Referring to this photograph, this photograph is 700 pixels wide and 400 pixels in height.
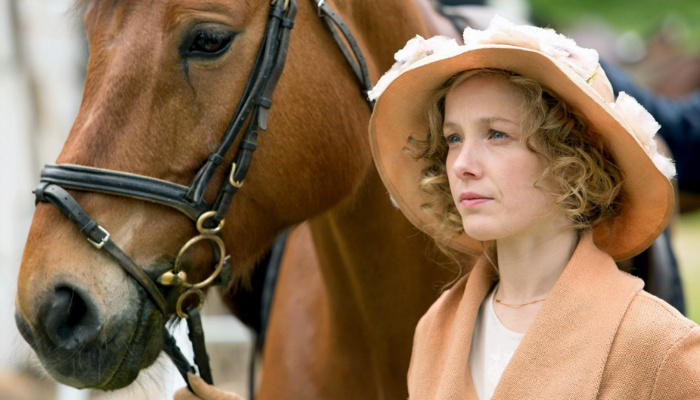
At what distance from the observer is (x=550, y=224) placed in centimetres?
166

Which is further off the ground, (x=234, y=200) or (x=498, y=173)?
(x=498, y=173)

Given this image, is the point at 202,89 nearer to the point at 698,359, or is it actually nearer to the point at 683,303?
the point at 698,359

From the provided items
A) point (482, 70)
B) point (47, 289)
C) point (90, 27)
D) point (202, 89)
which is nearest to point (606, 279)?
point (482, 70)

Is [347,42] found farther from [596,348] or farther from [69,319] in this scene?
[596,348]

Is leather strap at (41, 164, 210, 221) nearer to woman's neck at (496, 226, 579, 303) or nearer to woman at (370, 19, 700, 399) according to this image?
woman at (370, 19, 700, 399)

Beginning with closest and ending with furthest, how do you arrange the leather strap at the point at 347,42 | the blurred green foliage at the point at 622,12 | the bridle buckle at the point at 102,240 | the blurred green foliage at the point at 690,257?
the bridle buckle at the point at 102,240
the leather strap at the point at 347,42
the blurred green foliage at the point at 690,257
the blurred green foliage at the point at 622,12

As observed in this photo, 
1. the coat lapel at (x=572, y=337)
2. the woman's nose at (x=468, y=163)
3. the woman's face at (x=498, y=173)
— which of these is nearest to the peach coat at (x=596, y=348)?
the coat lapel at (x=572, y=337)

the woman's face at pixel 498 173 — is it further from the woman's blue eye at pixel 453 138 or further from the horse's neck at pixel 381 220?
the horse's neck at pixel 381 220

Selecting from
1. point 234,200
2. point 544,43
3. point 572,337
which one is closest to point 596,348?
point 572,337

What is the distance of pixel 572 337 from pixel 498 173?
339mm

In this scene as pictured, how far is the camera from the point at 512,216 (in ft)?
5.26

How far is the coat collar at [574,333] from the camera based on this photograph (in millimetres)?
1464

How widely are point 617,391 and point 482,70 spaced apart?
0.68 metres

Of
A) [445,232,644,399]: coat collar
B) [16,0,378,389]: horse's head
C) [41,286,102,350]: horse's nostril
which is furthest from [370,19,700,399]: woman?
[41,286,102,350]: horse's nostril
